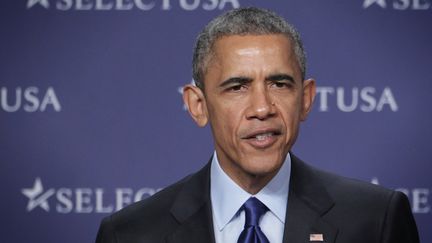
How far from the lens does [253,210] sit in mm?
1939

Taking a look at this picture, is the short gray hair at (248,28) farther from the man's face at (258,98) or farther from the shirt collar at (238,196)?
the shirt collar at (238,196)

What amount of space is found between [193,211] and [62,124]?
0.85 meters

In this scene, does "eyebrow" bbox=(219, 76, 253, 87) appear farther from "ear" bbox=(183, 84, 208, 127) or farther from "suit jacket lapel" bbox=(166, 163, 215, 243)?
"suit jacket lapel" bbox=(166, 163, 215, 243)

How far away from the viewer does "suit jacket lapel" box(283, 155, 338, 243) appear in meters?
1.90

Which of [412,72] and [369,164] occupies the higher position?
[412,72]

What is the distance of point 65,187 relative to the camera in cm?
271

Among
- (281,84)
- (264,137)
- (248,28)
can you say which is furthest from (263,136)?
(248,28)

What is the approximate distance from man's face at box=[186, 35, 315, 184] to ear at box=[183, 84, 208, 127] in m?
0.10

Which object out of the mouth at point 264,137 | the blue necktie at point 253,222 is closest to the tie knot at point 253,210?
the blue necktie at point 253,222

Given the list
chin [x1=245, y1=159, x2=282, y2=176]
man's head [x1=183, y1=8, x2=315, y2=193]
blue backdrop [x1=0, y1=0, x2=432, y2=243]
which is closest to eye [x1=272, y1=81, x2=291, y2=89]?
man's head [x1=183, y1=8, x2=315, y2=193]

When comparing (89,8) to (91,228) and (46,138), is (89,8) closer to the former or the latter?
(46,138)

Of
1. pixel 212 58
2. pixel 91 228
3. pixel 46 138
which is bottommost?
pixel 91 228

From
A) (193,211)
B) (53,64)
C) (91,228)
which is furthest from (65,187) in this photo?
(193,211)

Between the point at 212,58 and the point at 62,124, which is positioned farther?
the point at 62,124
